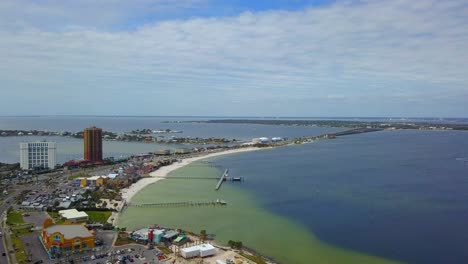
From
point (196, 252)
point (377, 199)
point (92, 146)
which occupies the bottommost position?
point (196, 252)

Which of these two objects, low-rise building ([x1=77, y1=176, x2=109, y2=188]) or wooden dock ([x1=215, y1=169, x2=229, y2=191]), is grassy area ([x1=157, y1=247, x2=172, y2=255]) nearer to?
wooden dock ([x1=215, y1=169, x2=229, y2=191])

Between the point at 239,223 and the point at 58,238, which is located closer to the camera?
the point at 58,238

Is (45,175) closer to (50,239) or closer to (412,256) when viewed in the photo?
(50,239)

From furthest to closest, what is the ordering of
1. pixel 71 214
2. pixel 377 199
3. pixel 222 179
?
pixel 222 179
pixel 377 199
pixel 71 214

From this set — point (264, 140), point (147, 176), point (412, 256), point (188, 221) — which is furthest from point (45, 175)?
point (264, 140)

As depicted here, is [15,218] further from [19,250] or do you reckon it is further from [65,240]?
[65,240]

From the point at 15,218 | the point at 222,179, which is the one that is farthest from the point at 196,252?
the point at 222,179

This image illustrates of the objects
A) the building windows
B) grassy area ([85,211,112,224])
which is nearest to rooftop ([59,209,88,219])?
grassy area ([85,211,112,224])
